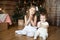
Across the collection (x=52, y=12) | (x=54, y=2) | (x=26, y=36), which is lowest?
(x=26, y=36)

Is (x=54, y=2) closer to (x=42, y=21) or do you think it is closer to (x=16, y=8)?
(x=16, y=8)

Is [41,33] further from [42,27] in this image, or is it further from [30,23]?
[30,23]

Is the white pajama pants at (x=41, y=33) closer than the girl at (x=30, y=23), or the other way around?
the white pajama pants at (x=41, y=33)

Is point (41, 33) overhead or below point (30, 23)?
below

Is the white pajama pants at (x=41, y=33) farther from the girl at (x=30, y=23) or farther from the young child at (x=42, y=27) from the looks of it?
the girl at (x=30, y=23)

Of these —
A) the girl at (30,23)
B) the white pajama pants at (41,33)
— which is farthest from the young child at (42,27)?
the girl at (30,23)

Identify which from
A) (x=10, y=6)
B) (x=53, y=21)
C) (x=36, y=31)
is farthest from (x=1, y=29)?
(x=53, y=21)

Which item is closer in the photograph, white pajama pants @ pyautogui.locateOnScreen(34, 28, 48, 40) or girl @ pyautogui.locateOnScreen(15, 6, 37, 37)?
white pajama pants @ pyautogui.locateOnScreen(34, 28, 48, 40)

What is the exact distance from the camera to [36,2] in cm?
564

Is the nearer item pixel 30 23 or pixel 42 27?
pixel 42 27

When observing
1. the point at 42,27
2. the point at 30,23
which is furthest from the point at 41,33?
the point at 30,23

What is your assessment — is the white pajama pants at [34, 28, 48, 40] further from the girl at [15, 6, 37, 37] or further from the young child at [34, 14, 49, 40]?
the girl at [15, 6, 37, 37]


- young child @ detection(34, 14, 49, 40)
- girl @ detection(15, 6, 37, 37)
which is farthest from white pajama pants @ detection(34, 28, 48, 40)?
girl @ detection(15, 6, 37, 37)

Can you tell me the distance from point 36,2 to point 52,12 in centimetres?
69
